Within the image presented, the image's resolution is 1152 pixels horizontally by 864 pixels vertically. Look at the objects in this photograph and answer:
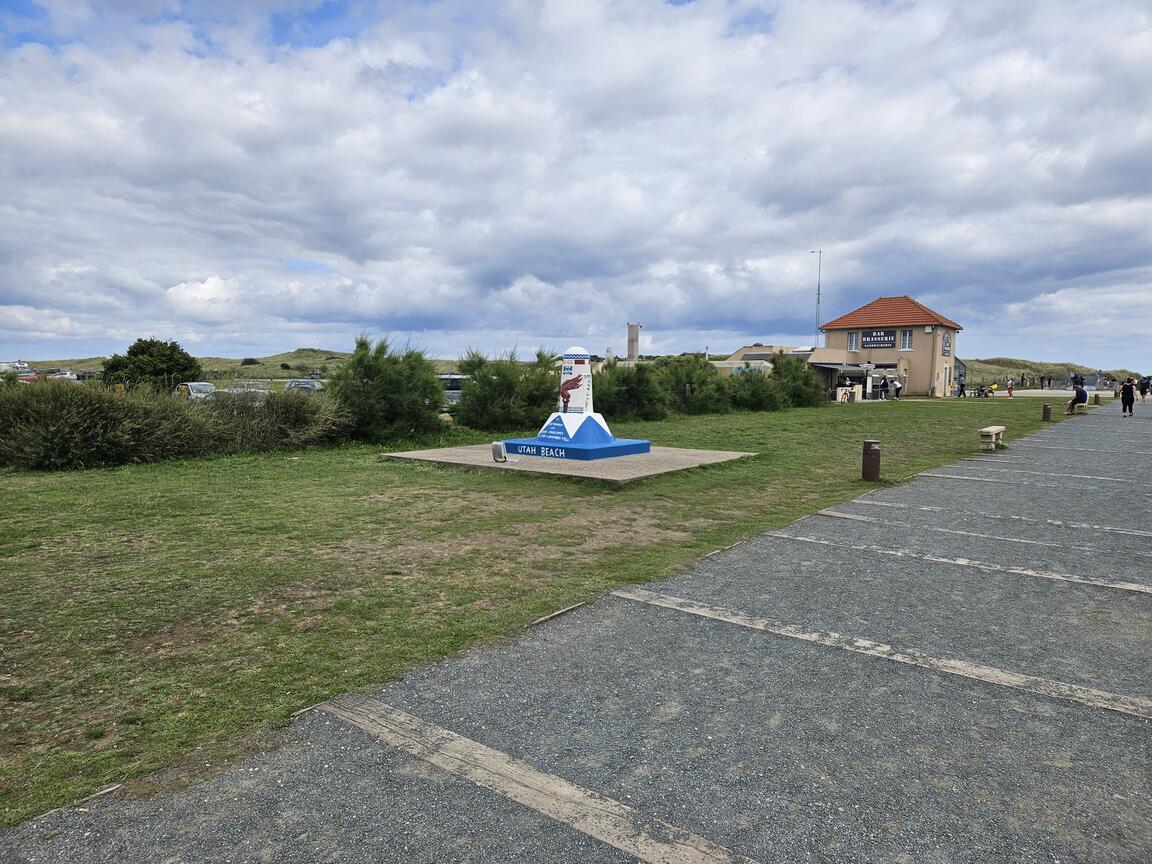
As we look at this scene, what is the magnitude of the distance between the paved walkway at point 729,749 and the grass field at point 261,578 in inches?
13.2

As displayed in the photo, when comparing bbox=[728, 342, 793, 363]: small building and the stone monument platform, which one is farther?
bbox=[728, 342, 793, 363]: small building

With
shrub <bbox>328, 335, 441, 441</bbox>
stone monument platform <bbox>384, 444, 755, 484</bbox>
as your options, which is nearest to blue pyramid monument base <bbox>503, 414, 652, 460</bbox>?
stone monument platform <bbox>384, 444, 755, 484</bbox>

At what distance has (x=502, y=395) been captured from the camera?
63.3 ft

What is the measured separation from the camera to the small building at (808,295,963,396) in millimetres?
50812

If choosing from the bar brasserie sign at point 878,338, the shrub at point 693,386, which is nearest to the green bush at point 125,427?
the shrub at point 693,386

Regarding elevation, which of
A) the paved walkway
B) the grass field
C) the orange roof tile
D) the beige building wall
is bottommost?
the paved walkway

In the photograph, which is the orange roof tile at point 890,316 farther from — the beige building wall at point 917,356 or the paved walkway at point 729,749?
the paved walkway at point 729,749

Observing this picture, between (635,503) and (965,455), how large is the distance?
9276mm

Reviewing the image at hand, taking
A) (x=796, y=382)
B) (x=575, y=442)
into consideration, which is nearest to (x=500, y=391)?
(x=575, y=442)

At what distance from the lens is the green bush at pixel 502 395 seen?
19.0 meters

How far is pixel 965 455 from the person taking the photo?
14594 millimetres

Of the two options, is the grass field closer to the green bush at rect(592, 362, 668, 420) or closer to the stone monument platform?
the stone monument platform

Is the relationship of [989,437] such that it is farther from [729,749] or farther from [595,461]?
[729,749]

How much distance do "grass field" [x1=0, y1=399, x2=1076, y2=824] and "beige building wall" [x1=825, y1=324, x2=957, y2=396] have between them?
1750 inches
